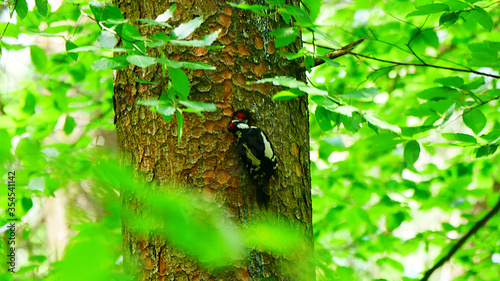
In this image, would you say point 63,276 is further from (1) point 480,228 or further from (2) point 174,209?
(1) point 480,228

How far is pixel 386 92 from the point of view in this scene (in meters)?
3.86

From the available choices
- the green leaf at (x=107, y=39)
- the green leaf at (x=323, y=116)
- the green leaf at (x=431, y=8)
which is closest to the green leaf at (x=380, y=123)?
the green leaf at (x=323, y=116)

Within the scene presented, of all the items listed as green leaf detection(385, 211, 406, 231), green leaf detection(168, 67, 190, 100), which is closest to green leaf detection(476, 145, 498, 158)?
green leaf detection(385, 211, 406, 231)

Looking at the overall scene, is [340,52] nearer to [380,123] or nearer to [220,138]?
[380,123]

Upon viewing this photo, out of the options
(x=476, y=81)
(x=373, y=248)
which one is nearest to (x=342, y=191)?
(x=373, y=248)

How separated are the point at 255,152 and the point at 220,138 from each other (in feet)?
0.45

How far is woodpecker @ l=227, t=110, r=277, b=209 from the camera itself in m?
1.32

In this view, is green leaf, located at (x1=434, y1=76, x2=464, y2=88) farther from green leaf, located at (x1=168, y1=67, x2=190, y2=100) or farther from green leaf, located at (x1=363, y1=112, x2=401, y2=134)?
green leaf, located at (x1=168, y1=67, x2=190, y2=100)

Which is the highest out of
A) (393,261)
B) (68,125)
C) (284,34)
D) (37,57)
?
(37,57)

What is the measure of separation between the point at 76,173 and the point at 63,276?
0.20 metres

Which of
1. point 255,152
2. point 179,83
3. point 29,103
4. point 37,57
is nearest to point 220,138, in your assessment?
point 255,152

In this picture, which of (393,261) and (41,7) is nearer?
(41,7)

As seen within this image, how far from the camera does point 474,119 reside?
1.71m

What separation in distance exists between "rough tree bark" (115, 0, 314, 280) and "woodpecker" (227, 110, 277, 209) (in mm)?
28
